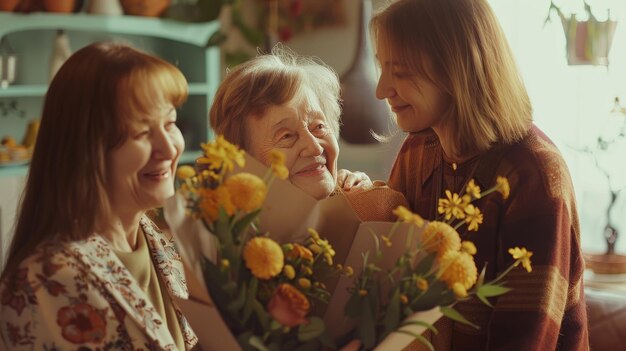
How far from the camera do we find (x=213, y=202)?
1081mm

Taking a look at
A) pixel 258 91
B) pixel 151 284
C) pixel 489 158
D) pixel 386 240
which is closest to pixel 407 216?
pixel 386 240

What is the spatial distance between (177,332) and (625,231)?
299 cm

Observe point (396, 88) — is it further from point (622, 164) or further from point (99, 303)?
point (622, 164)

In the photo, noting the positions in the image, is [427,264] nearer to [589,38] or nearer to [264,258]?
[264,258]

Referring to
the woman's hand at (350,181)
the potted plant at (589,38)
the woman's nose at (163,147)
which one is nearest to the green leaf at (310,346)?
the woman's nose at (163,147)

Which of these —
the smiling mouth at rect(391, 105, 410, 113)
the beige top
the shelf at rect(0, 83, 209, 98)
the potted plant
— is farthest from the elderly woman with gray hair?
the shelf at rect(0, 83, 209, 98)

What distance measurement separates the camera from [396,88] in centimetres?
170

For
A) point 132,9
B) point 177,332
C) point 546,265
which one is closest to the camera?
→ point 177,332

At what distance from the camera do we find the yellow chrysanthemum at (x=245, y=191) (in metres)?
1.06

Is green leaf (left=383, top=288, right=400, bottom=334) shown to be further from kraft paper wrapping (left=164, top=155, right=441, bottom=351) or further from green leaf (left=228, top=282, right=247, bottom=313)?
green leaf (left=228, top=282, right=247, bottom=313)

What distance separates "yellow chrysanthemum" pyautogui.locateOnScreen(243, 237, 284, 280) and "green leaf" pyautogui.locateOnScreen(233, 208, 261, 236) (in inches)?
1.3

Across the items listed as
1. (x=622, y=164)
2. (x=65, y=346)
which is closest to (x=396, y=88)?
(x=65, y=346)

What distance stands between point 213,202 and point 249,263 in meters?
0.09

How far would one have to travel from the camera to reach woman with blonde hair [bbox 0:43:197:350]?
45.7 inches
